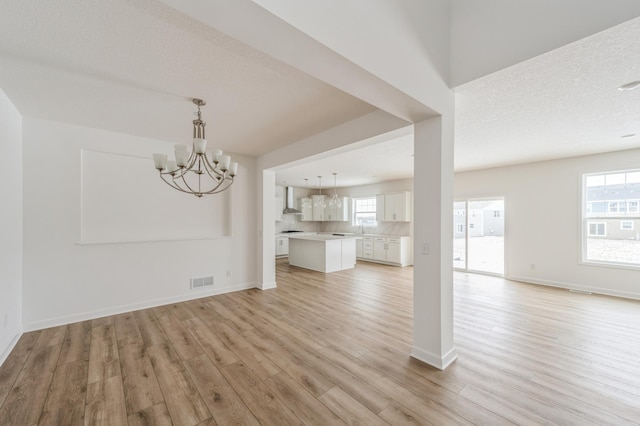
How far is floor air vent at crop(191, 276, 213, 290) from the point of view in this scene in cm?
449

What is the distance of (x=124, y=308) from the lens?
3816 mm

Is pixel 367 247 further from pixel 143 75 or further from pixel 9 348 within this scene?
pixel 9 348

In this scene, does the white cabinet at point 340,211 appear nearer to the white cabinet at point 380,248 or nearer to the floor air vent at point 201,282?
the white cabinet at point 380,248

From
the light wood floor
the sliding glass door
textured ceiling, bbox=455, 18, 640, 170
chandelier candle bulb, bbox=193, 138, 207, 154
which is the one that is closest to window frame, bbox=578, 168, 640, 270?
textured ceiling, bbox=455, 18, 640, 170

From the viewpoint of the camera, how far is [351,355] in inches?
102

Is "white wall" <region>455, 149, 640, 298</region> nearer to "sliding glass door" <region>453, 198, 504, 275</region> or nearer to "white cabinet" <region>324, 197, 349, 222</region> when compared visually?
"sliding glass door" <region>453, 198, 504, 275</region>

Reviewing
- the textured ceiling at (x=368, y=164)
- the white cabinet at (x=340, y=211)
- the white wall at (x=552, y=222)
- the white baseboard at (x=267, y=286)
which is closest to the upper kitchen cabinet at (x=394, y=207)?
the textured ceiling at (x=368, y=164)

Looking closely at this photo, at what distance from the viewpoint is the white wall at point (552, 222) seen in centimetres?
464

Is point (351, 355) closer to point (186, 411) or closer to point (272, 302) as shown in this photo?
point (186, 411)

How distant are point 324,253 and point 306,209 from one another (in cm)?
390

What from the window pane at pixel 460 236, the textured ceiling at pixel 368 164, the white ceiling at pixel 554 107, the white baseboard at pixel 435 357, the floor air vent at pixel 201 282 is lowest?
the white baseboard at pixel 435 357

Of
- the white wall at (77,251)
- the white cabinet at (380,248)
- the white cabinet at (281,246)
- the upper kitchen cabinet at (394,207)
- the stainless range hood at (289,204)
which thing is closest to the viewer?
the white wall at (77,251)

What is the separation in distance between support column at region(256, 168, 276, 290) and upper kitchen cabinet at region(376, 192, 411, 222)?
437 centimetres

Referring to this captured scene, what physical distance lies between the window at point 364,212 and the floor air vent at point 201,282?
20.1ft
